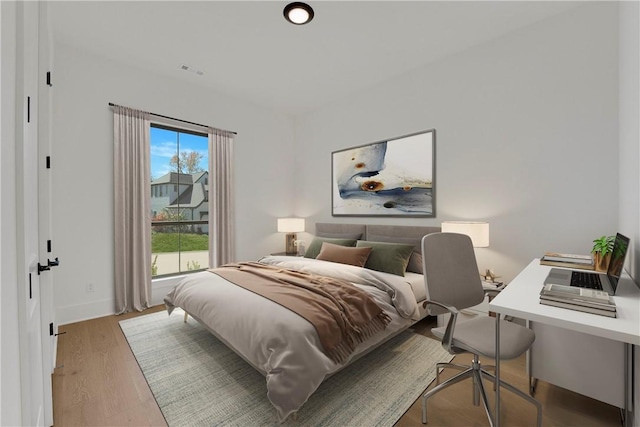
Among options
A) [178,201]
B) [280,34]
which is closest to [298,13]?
[280,34]

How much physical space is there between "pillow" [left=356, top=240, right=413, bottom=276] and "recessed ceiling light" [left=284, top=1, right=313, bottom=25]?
248cm

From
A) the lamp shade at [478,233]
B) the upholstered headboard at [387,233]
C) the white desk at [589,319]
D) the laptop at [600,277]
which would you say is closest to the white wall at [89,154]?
the upholstered headboard at [387,233]

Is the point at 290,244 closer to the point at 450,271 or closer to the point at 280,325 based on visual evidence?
the point at 280,325

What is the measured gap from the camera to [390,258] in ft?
10.4

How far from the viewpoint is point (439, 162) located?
330 cm

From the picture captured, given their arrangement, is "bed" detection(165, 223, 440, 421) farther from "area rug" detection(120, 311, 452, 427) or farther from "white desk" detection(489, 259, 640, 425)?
"white desk" detection(489, 259, 640, 425)

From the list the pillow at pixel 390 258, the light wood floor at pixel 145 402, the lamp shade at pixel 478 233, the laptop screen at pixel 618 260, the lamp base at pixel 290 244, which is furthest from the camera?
the lamp base at pixel 290 244

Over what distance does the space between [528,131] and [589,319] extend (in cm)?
224

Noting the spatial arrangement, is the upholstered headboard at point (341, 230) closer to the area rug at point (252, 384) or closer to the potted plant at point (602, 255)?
the area rug at point (252, 384)

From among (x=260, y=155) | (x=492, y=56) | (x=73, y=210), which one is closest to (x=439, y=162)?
(x=492, y=56)

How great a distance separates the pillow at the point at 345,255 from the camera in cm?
325

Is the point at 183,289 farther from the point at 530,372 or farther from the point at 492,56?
the point at 492,56

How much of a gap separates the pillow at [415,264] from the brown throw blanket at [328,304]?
115 centimetres

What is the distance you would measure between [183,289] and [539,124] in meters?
3.79
